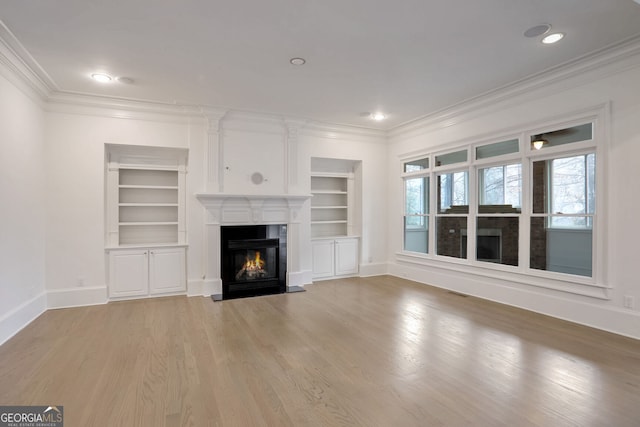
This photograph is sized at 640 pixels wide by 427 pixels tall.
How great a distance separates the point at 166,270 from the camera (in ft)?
16.7

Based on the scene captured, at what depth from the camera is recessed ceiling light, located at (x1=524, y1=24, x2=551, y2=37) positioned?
115 inches

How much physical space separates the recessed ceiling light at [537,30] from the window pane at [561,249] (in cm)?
227

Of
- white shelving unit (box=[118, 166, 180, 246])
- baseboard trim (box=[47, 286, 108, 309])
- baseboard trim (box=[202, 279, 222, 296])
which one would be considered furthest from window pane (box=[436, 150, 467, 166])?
baseboard trim (box=[47, 286, 108, 309])

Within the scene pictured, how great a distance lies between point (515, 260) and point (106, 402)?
189 inches

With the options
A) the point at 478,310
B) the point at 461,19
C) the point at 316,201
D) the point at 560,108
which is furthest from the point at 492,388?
the point at 316,201

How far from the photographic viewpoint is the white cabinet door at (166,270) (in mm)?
5016

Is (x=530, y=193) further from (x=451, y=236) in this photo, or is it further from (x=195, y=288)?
(x=195, y=288)

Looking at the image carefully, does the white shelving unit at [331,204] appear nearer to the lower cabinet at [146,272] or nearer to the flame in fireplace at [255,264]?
the flame in fireplace at [255,264]

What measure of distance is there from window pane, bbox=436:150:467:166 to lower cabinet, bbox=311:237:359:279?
217 cm

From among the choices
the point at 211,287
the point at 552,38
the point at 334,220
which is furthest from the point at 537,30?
the point at 211,287

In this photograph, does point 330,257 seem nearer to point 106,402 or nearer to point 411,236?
point 411,236

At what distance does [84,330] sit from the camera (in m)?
3.61

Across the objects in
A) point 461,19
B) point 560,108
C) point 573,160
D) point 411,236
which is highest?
point 461,19

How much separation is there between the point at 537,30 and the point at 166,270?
18.1ft
